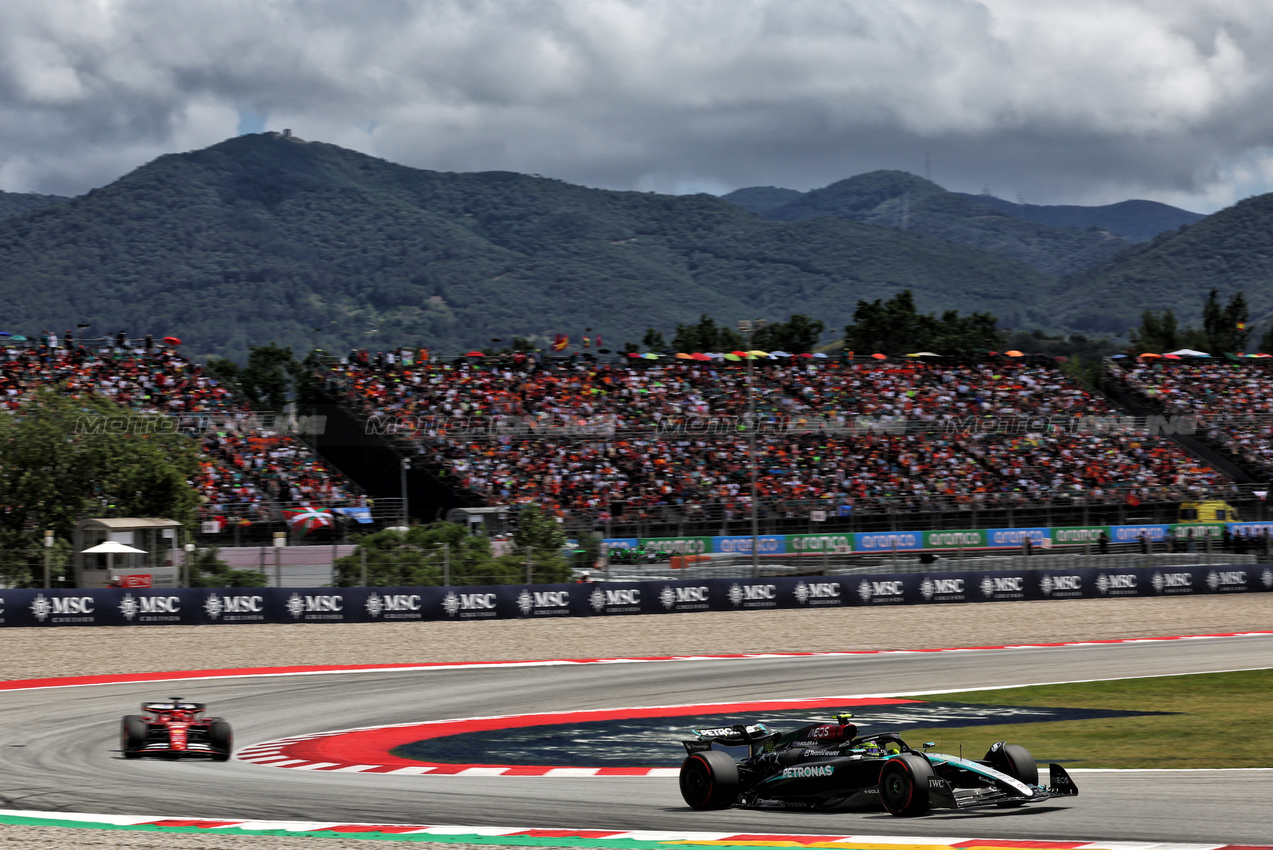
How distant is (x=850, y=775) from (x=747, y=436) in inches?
1541

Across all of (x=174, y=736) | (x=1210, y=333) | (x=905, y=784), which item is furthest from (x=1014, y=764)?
(x=1210, y=333)

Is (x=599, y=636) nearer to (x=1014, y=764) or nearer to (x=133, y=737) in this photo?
(x=133, y=737)

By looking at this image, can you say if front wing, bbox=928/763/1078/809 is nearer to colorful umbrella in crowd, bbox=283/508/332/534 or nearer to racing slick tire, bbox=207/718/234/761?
racing slick tire, bbox=207/718/234/761

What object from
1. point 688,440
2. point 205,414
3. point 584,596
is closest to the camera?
point 584,596

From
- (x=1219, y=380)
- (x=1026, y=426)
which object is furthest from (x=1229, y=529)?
(x=1219, y=380)

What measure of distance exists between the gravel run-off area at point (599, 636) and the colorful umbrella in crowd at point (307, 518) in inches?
419

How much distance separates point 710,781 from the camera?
9984 millimetres

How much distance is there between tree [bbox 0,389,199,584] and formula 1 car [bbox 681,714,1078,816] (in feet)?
96.7

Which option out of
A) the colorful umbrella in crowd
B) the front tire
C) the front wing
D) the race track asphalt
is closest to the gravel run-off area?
the race track asphalt

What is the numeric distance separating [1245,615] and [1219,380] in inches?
1162

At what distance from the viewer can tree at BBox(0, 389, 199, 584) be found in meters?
36.0

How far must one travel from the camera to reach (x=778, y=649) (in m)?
26.4

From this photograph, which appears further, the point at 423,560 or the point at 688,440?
the point at 688,440

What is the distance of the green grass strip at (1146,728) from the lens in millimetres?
13023
